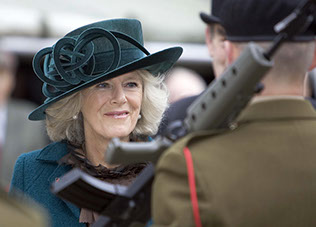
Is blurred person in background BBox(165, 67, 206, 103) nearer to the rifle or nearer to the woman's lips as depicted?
the woman's lips

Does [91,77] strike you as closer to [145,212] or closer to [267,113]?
[145,212]

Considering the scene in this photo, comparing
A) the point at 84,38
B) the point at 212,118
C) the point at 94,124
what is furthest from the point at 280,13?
the point at 94,124

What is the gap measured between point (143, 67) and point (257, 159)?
1.62 m

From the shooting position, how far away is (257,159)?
6.86 feet

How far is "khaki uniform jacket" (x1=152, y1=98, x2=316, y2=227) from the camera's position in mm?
2021

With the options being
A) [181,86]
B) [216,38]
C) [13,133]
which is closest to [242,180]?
[216,38]

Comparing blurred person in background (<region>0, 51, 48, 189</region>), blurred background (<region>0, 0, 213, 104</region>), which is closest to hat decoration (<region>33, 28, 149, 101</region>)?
blurred person in background (<region>0, 51, 48, 189</region>)

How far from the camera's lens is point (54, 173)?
3607 millimetres

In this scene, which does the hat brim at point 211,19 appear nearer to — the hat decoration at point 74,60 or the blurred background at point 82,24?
the hat decoration at point 74,60

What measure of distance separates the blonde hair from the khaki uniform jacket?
5.54 feet

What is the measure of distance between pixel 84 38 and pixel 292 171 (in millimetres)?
1612

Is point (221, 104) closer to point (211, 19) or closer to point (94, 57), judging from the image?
point (211, 19)

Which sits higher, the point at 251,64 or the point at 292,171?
the point at 251,64

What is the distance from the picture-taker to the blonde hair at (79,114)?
3744 millimetres
